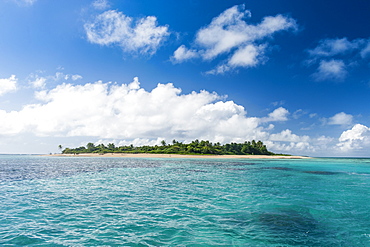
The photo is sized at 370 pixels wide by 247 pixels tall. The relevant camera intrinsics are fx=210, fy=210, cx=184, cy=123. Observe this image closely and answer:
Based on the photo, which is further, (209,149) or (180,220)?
(209,149)

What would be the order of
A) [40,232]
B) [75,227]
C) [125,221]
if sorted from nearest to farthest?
[40,232] → [75,227] → [125,221]

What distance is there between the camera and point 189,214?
45.1 feet

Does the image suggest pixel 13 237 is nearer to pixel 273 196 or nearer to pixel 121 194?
pixel 121 194

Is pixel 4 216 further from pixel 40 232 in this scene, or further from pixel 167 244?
pixel 167 244

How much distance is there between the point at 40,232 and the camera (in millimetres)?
10508

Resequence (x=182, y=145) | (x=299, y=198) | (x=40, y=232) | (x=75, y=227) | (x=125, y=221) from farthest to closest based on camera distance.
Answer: (x=182, y=145) → (x=299, y=198) → (x=125, y=221) → (x=75, y=227) → (x=40, y=232)

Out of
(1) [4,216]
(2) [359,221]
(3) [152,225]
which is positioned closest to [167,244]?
(3) [152,225]

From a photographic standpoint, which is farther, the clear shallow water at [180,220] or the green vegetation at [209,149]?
the green vegetation at [209,149]

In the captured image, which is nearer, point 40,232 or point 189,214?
point 40,232

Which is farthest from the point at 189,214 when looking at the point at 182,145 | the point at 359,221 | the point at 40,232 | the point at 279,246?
the point at 182,145

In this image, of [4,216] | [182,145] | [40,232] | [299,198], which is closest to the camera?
[40,232]

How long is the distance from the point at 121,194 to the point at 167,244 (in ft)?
38.8

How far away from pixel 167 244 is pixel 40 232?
6551mm

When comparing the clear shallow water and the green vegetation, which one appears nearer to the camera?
the clear shallow water
